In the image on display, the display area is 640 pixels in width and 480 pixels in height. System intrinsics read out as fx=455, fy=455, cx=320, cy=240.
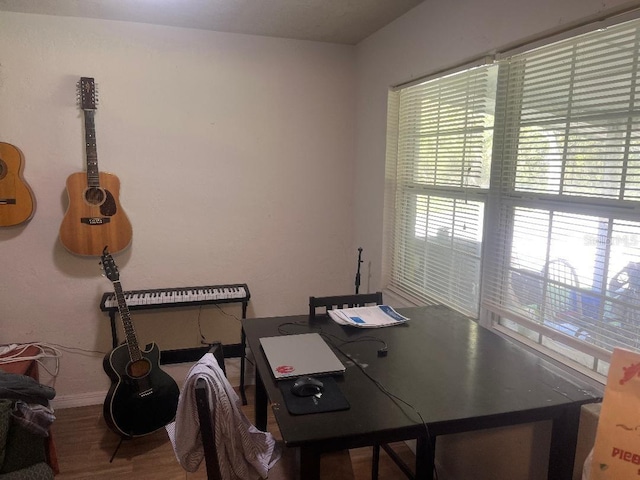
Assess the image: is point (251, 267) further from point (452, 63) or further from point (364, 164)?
point (452, 63)

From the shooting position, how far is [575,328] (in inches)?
65.1

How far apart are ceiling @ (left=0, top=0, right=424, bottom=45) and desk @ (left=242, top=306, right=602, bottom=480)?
5.56ft

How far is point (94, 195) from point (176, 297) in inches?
30.9

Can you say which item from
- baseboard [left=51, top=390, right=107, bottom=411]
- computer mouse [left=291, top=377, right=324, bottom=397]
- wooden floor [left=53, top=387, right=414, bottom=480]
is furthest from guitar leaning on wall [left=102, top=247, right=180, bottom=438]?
computer mouse [left=291, top=377, right=324, bottom=397]

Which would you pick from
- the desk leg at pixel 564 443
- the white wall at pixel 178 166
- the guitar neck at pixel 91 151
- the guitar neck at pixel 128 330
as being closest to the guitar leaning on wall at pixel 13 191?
the white wall at pixel 178 166

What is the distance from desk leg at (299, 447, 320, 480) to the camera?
119cm

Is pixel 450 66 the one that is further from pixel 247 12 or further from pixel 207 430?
pixel 207 430

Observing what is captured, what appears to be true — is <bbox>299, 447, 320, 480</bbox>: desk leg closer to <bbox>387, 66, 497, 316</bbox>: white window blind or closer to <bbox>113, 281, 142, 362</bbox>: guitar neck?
<bbox>387, 66, 497, 316</bbox>: white window blind

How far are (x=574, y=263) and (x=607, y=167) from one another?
1.17ft

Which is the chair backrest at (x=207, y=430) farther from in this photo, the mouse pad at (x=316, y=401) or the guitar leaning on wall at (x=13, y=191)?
the guitar leaning on wall at (x=13, y=191)

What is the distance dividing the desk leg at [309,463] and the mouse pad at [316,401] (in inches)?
4.3

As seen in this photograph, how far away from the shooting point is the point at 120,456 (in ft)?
8.12

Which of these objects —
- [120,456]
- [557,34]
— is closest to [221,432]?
[120,456]

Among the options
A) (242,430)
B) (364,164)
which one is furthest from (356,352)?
(364,164)
